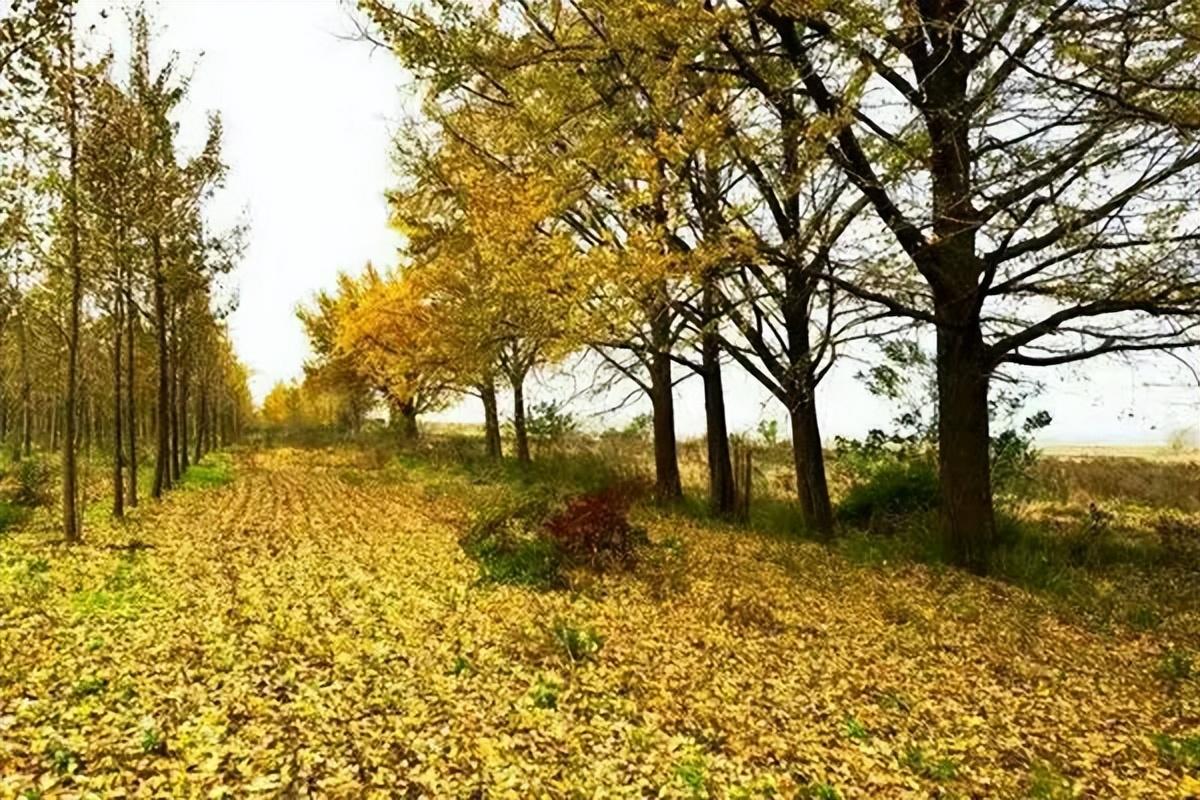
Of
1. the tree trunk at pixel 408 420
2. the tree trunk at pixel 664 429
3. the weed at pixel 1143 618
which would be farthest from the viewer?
the tree trunk at pixel 408 420

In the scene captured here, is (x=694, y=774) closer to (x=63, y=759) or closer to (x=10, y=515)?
(x=63, y=759)

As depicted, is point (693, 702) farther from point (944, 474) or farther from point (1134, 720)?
point (944, 474)

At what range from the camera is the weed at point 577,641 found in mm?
6241

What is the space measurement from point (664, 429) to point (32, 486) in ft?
38.5

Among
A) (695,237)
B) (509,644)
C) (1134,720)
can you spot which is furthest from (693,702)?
(695,237)

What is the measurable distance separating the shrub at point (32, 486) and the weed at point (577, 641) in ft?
39.1

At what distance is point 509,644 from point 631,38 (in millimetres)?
6007

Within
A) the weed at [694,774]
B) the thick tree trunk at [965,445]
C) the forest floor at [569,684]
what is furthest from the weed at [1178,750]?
the thick tree trunk at [965,445]

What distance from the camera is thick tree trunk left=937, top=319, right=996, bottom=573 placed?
948cm

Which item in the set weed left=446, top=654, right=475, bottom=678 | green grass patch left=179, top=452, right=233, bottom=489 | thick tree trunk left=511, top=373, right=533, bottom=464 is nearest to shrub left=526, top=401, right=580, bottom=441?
thick tree trunk left=511, top=373, right=533, bottom=464

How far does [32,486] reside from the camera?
14.4 m

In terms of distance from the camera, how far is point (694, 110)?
8766 mm

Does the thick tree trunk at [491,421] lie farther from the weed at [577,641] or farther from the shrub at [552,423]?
the weed at [577,641]

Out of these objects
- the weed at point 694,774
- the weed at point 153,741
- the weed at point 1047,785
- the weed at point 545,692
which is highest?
the weed at point 153,741
